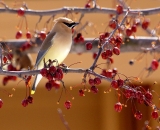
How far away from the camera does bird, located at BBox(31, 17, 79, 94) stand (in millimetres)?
1900

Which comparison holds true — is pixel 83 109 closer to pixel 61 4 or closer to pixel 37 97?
pixel 37 97

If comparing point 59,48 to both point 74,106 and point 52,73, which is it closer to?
point 52,73

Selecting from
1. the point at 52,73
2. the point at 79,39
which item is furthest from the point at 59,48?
the point at 52,73

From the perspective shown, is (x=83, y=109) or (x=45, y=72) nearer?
(x=45, y=72)

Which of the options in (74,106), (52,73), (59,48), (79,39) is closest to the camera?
(52,73)

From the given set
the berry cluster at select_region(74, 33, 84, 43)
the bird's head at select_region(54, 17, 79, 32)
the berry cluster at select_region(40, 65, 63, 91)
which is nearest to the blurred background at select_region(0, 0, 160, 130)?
the berry cluster at select_region(74, 33, 84, 43)

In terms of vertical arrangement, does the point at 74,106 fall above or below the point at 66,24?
below

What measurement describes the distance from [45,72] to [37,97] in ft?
7.70

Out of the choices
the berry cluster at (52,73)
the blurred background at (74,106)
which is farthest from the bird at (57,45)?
the blurred background at (74,106)

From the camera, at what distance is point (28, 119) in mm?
3678

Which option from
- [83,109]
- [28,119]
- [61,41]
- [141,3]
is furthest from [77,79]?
[61,41]

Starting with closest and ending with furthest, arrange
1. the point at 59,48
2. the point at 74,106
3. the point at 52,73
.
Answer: the point at 52,73
the point at 59,48
the point at 74,106

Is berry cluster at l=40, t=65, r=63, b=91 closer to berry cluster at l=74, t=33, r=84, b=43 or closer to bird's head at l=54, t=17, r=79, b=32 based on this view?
bird's head at l=54, t=17, r=79, b=32

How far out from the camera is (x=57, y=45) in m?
1.93
